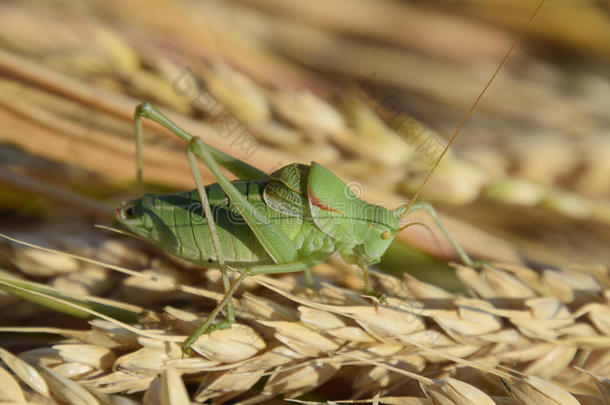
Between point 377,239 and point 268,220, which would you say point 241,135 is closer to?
A: point 268,220

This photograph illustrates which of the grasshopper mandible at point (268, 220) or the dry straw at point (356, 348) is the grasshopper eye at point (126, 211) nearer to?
the grasshopper mandible at point (268, 220)

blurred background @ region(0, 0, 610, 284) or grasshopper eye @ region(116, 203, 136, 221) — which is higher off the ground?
blurred background @ region(0, 0, 610, 284)

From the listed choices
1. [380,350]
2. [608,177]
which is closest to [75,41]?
[380,350]

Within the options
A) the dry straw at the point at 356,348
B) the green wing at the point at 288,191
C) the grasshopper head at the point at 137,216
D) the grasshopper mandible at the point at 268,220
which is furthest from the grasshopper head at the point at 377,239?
the grasshopper head at the point at 137,216

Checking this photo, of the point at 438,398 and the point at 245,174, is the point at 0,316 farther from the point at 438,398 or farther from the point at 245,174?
the point at 438,398

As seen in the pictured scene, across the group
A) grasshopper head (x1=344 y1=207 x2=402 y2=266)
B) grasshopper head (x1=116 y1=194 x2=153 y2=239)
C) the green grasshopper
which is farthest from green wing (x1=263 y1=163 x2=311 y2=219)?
grasshopper head (x1=116 y1=194 x2=153 y2=239)

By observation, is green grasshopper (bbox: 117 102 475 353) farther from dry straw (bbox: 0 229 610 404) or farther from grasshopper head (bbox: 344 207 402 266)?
dry straw (bbox: 0 229 610 404)
